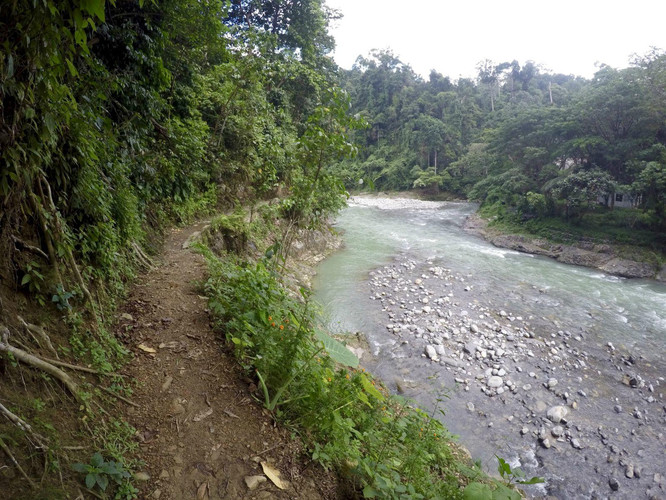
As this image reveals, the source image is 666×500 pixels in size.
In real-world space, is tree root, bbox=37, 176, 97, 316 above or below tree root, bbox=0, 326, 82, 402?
above

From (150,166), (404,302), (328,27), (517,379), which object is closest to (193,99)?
(150,166)

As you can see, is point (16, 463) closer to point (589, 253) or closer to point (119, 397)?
point (119, 397)

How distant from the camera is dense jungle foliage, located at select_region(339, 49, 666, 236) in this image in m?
17.1

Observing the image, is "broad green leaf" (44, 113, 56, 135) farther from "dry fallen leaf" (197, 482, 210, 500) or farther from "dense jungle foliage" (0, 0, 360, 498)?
"dry fallen leaf" (197, 482, 210, 500)

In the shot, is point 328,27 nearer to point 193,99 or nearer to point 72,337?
point 193,99

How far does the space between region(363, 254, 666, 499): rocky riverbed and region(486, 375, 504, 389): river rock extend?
3 centimetres

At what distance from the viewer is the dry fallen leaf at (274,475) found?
2.34m

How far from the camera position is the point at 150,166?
6.11m

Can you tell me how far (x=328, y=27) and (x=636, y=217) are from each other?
789 inches

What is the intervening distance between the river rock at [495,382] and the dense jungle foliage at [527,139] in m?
5.05

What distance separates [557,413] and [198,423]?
21.9ft

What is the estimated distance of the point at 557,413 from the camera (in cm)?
613

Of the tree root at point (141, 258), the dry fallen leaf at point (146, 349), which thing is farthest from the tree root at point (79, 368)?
the tree root at point (141, 258)

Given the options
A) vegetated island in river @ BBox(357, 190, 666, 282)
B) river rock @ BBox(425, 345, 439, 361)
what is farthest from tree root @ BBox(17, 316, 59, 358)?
vegetated island in river @ BBox(357, 190, 666, 282)
